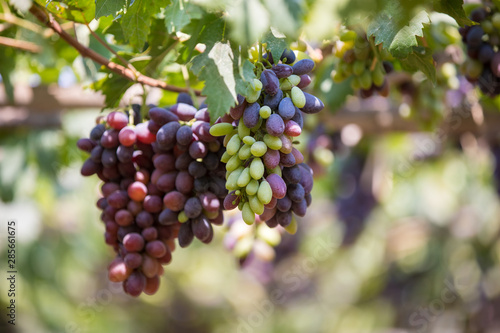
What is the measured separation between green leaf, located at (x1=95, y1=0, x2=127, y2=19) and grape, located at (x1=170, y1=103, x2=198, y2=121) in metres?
0.29

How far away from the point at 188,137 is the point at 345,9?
583 millimetres

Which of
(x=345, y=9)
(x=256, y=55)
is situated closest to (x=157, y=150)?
(x=256, y=55)

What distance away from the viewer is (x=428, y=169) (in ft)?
12.4

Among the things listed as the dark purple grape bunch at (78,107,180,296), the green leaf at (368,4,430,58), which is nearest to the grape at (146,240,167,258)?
the dark purple grape bunch at (78,107,180,296)

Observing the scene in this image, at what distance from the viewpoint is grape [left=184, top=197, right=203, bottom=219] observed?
4.20ft

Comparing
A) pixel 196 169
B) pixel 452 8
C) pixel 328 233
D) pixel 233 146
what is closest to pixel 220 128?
pixel 233 146

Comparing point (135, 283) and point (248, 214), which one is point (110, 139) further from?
point (248, 214)

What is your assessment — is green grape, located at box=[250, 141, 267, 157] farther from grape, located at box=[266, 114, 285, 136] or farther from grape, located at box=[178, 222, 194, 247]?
grape, located at box=[178, 222, 194, 247]

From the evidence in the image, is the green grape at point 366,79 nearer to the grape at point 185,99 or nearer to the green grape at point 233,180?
the grape at point 185,99

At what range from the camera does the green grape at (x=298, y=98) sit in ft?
3.59

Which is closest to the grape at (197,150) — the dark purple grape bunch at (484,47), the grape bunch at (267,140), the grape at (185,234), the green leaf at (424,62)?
the grape bunch at (267,140)

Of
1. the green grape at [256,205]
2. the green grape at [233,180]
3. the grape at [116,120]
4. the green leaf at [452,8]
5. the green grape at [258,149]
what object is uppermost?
the green leaf at [452,8]

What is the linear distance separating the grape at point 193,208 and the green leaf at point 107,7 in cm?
51

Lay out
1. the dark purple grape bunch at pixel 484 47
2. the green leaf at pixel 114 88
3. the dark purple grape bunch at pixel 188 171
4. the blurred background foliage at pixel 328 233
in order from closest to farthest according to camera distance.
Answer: the dark purple grape bunch at pixel 188 171, the green leaf at pixel 114 88, the dark purple grape bunch at pixel 484 47, the blurred background foliage at pixel 328 233
